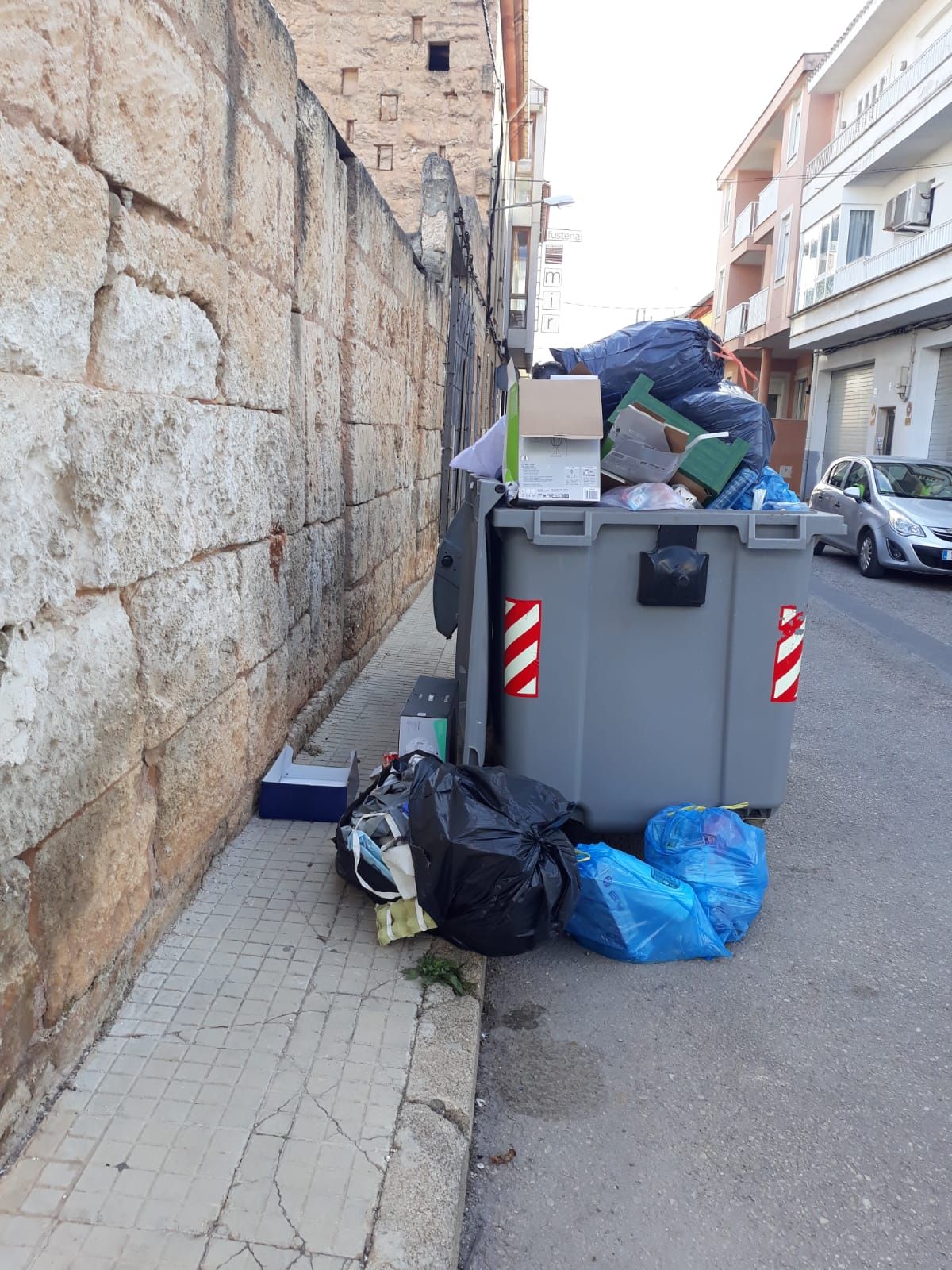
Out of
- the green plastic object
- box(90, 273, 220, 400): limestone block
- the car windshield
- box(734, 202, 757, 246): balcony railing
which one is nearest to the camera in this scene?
box(90, 273, 220, 400): limestone block

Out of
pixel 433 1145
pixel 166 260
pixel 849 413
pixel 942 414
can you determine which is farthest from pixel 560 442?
pixel 849 413

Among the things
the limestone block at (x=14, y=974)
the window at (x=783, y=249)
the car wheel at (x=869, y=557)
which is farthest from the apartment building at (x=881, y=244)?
the limestone block at (x=14, y=974)

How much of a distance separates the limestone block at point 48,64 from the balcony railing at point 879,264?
761 inches

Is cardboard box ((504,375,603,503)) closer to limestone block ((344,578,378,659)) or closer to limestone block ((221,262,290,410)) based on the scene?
limestone block ((221,262,290,410))

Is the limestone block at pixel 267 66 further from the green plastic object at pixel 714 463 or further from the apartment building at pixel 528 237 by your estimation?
the apartment building at pixel 528 237

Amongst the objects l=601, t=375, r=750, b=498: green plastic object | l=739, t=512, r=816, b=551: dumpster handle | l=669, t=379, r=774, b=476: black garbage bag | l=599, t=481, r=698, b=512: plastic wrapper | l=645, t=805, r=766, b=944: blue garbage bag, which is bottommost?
l=645, t=805, r=766, b=944: blue garbage bag

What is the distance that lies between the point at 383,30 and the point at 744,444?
14391mm

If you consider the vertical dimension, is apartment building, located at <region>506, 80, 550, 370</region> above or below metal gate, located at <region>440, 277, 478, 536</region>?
above

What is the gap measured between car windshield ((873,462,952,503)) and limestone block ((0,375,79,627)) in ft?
42.0

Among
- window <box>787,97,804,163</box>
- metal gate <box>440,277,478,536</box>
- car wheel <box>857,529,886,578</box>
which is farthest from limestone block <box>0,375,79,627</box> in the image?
window <box>787,97,804,163</box>

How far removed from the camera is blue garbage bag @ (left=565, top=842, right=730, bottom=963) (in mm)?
3355

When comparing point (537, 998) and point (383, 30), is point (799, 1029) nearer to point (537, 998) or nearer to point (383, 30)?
point (537, 998)

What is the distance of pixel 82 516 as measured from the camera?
2428 millimetres

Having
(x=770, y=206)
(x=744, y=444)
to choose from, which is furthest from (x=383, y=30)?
(x=770, y=206)
